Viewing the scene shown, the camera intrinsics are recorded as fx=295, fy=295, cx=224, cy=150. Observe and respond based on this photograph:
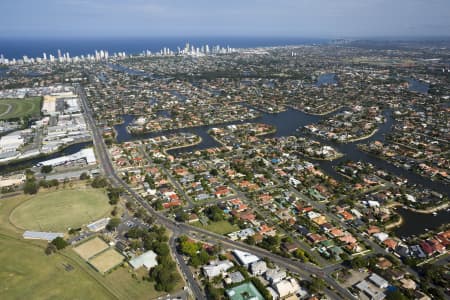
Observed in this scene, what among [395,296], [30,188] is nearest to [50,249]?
[30,188]

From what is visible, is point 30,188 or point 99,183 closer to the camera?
point 30,188

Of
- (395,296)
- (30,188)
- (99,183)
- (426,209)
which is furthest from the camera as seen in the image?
(99,183)

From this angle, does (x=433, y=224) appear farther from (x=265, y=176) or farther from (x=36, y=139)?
(x=36, y=139)

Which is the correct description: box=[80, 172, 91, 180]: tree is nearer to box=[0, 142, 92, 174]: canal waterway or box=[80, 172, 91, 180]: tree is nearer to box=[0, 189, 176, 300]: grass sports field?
box=[0, 142, 92, 174]: canal waterway

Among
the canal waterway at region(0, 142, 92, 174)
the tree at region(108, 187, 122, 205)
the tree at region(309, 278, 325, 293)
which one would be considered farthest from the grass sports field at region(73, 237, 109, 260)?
the canal waterway at region(0, 142, 92, 174)

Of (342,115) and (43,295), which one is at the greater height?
(342,115)

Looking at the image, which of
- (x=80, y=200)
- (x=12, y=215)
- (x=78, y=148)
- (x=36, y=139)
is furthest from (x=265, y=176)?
(x=36, y=139)

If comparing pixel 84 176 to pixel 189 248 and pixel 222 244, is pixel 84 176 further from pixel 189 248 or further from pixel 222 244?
pixel 222 244
